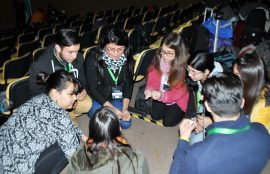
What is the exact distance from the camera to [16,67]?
12.4 ft

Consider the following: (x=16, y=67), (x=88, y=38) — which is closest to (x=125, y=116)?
(x=16, y=67)

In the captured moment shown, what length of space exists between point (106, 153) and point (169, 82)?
1.74 metres

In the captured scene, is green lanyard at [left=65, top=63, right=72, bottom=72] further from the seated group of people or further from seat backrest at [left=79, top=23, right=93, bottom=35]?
seat backrest at [left=79, top=23, right=93, bottom=35]

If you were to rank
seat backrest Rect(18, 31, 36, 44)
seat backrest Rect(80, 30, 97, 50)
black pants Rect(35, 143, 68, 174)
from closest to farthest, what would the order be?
black pants Rect(35, 143, 68, 174)
seat backrest Rect(80, 30, 97, 50)
seat backrest Rect(18, 31, 36, 44)

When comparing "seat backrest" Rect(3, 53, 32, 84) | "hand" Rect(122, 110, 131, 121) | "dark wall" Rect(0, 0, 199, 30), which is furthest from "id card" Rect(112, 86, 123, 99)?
"dark wall" Rect(0, 0, 199, 30)

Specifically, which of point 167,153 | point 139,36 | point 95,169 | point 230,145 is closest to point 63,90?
point 95,169

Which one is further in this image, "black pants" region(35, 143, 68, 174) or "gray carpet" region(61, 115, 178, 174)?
Result: "gray carpet" region(61, 115, 178, 174)

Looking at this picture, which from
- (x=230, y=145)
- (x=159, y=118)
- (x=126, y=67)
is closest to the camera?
(x=230, y=145)

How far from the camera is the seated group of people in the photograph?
1.52 metres

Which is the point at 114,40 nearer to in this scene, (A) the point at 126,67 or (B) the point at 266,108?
(A) the point at 126,67

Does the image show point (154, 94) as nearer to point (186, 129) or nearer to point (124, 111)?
point (124, 111)

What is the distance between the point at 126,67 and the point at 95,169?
5.85 ft

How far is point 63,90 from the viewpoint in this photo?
6.77ft

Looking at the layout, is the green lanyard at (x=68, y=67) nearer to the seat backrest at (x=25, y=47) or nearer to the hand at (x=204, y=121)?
the hand at (x=204, y=121)
